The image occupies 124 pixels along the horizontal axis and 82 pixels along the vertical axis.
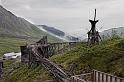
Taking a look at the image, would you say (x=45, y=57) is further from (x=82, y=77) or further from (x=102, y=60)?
(x=82, y=77)

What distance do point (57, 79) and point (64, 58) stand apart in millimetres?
6543

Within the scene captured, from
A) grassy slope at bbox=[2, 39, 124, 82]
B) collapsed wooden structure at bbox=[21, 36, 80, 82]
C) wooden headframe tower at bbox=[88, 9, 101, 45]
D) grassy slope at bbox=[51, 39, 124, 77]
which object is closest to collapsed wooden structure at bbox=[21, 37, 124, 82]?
collapsed wooden structure at bbox=[21, 36, 80, 82]

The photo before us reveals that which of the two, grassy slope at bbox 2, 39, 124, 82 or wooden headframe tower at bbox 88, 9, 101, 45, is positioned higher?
wooden headframe tower at bbox 88, 9, 101, 45

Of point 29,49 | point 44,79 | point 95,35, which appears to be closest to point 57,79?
point 44,79

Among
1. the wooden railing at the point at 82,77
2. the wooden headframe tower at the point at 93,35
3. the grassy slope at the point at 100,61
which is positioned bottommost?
the wooden railing at the point at 82,77

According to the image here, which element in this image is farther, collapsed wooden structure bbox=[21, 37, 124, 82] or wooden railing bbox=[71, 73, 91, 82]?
wooden railing bbox=[71, 73, 91, 82]

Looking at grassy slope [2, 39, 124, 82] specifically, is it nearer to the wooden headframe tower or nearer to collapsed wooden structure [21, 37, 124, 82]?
collapsed wooden structure [21, 37, 124, 82]

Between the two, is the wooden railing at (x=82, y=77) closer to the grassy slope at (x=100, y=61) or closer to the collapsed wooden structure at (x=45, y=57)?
the grassy slope at (x=100, y=61)

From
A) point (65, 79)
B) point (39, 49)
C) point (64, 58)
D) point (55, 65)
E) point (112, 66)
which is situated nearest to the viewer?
point (112, 66)

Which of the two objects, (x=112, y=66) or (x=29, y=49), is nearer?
(x=112, y=66)

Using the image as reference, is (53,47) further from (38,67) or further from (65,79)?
(65,79)

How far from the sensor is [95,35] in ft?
120

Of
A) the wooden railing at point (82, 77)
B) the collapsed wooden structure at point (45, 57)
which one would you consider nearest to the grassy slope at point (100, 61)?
the collapsed wooden structure at point (45, 57)

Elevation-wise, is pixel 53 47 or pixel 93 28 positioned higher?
pixel 93 28
